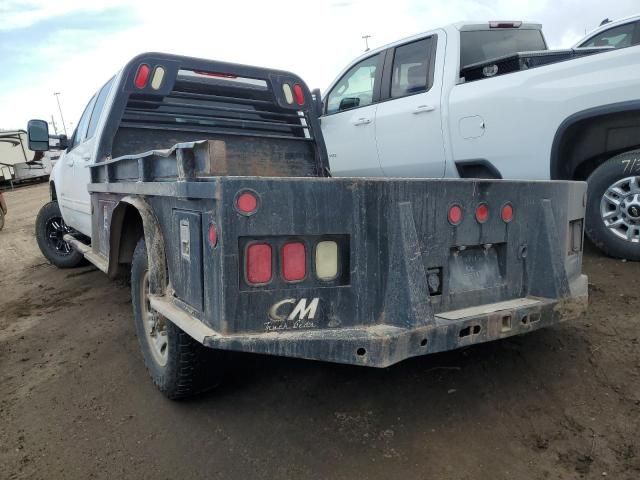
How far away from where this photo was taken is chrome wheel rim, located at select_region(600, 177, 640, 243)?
4301mm

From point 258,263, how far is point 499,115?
3.35 metres

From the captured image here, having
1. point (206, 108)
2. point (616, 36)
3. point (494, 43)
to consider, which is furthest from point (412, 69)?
point (616, 36)

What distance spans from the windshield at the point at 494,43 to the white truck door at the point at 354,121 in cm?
94

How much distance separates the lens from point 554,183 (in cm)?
300

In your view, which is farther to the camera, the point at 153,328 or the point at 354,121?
the point at 354,121

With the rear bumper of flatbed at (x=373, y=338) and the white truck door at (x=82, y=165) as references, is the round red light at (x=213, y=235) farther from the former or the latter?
the white truck door at (x=82, y=165)

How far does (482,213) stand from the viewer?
8.91 ft

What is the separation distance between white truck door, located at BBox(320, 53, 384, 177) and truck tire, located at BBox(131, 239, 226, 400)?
3175mm

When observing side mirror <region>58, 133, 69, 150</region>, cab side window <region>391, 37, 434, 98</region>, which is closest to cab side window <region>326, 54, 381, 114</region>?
cab side window <region>391, 37, 434, 98</region>

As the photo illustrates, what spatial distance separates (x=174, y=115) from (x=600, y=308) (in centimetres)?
357

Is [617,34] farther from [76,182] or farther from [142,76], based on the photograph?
[76,182]

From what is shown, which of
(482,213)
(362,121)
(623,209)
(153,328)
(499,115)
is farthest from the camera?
(362,121)

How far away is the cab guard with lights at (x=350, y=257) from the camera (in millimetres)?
2262

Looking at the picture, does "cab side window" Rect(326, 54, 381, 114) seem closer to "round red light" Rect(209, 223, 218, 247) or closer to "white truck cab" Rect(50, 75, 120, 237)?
"white truck cab" Rect(50, 75, 120, 237)
